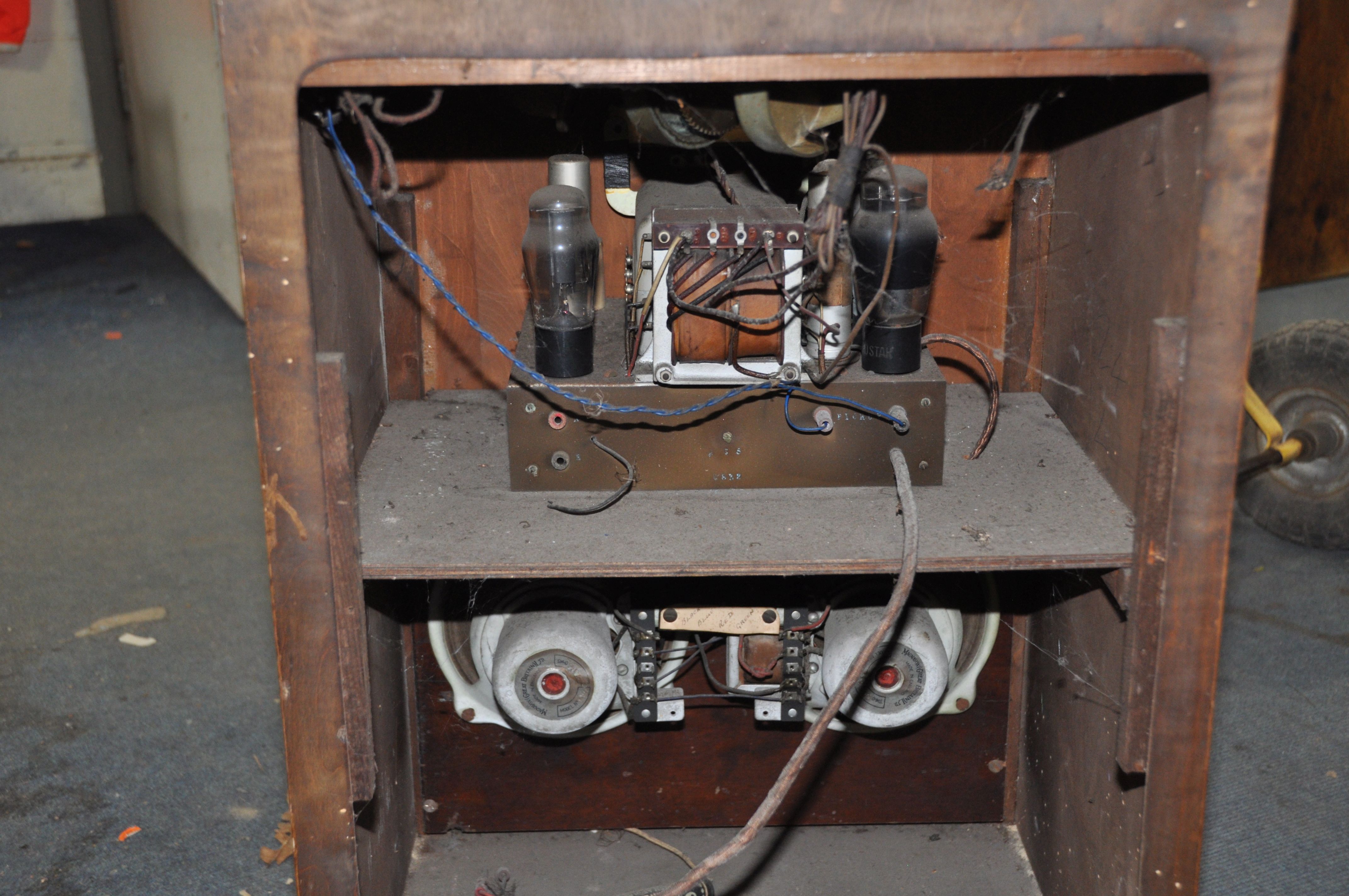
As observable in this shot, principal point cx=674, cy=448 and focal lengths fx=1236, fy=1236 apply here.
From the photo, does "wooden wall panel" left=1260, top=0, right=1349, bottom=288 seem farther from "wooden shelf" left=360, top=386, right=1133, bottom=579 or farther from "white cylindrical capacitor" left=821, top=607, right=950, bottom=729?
"wooden shelf" left=360, top=386, right=1133, bottom=579

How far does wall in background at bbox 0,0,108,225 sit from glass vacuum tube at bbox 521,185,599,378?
228 inches

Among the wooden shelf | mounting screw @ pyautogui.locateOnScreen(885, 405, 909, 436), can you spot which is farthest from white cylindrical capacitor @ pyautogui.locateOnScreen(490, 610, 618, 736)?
mounting screw @ pyautogui.locateOnScreen(885, 405, 909, 436)

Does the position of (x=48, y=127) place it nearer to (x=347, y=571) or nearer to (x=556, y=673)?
(x=556, y=673)

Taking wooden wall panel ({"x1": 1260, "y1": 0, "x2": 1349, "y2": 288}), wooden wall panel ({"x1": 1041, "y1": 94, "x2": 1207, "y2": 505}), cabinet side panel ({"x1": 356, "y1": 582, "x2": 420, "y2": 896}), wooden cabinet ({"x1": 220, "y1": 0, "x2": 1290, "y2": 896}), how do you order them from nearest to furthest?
wooden cabinet ({"x1": 220, "y1": 0, "x2": 1290, "y2": 896}) → wooden wall panel ({"x1": 1041, "y1": 94, "x2": 1207, "y2": 505}) → cabinet side panel ({"x1": 356, "y1": 582, "x2": 420, "y2": 896}) → wooden wall panel ({"x1": 1260, "y1": 0, "x2": 1349, "y2": 288})

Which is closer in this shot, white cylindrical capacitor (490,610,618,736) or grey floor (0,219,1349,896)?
white cylindrical capacitor (490,610,618,736)

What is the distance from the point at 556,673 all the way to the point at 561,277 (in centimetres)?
54

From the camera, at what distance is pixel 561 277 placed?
143 cm

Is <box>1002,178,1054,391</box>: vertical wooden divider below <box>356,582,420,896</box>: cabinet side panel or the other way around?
the other way around

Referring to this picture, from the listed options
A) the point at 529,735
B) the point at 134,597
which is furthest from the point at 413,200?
the point at 134,597

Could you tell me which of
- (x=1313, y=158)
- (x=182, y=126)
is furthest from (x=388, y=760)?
(x=182, y=126)

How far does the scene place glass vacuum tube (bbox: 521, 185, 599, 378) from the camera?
1369mm

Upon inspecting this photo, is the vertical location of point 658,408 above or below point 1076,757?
above

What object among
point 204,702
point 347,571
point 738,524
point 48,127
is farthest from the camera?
point 48,127

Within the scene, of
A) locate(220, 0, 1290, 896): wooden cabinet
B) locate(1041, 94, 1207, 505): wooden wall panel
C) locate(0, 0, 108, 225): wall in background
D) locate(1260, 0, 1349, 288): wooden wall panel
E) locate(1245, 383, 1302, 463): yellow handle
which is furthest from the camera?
locate(0, 0, 108, 225): wall in background
